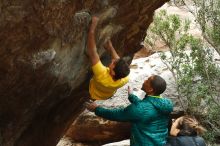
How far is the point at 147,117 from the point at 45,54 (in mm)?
1707

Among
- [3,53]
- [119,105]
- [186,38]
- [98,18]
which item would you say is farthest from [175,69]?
[3,53]

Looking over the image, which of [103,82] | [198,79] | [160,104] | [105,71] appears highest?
[105,71]

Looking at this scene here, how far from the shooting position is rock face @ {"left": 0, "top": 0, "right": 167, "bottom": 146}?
6312 mm

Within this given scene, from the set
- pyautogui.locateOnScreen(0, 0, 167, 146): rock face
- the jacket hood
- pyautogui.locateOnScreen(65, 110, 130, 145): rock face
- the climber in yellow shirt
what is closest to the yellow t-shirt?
the climber in yellow shirt

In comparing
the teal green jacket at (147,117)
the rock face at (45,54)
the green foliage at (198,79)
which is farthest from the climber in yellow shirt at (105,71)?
the green foliage at (198,79)

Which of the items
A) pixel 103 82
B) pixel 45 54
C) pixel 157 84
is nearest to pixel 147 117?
pixel 157 84

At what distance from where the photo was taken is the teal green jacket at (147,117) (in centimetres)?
708

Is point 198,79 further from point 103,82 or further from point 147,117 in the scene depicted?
point 147,117

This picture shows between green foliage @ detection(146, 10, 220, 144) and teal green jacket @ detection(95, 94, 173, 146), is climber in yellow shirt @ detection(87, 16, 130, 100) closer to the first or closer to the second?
teal green jacket @ detection(95, 94, 173, 146)

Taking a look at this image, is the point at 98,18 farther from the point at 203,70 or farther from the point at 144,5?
the point at 203,70

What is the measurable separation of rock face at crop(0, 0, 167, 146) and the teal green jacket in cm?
106

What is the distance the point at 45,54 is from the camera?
22.7 ft

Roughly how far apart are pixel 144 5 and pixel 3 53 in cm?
349

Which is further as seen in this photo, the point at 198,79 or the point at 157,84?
the point at 198,79
